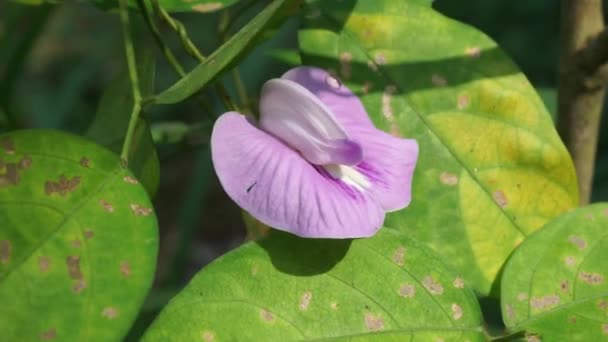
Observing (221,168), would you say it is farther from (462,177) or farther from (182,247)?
(182,247)

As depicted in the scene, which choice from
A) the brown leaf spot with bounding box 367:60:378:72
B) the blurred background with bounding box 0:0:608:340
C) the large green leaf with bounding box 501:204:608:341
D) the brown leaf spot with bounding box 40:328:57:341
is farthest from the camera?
the blurred background with bounding box 0:0:608:340

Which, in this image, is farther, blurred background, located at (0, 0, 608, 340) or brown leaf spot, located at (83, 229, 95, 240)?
blurred background, located at (0, 0, 608, 340)

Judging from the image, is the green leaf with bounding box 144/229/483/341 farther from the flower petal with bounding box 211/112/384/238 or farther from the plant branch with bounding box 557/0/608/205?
the plant branch with bounding box 557/0/608/205

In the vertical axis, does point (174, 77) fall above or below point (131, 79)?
below

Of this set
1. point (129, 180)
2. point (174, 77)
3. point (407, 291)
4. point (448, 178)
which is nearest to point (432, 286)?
point (407, 291)

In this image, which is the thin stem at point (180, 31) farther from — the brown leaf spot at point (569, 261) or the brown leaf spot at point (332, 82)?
the brown leaf spot at point (569, 261)

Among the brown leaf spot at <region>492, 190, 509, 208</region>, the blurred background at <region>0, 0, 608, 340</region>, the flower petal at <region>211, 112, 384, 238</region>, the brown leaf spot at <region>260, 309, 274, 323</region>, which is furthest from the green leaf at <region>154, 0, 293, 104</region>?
the blurred background at <region>0, 0, 608, 340</region>

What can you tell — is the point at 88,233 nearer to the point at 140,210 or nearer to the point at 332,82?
the point at 140,210
